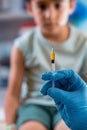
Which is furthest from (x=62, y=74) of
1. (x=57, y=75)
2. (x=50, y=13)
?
(x=50, y=13)

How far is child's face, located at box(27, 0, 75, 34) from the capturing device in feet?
3.94

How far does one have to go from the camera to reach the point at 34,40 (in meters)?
1.30

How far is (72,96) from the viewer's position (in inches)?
32.9

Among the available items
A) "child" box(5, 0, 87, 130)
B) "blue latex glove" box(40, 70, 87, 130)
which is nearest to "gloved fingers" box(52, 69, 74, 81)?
"blue latex glove" box(40, 70, 87, 130)

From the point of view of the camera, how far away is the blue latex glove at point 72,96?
833 mm

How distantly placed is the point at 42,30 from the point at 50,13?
0.10 metres

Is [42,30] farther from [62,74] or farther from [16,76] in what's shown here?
[62,74]

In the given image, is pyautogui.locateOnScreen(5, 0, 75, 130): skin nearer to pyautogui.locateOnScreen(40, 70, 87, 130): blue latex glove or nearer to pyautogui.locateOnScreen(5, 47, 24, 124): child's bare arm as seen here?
pyautogui.locateOnScreen(5, 47, 24, 124): child's bare arm

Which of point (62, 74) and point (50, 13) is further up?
point (50, 13)

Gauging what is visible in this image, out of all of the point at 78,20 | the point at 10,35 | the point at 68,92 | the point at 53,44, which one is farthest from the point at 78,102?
the point at 10,35

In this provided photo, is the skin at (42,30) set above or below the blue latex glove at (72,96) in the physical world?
above

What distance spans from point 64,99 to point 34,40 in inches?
19.9

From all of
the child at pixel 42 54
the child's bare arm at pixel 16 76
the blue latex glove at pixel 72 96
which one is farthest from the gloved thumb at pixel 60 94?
the child's bare arm at pixel 16 76

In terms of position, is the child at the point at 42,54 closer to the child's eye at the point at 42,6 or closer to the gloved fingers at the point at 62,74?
→ the child's eye at the point at 42,6
